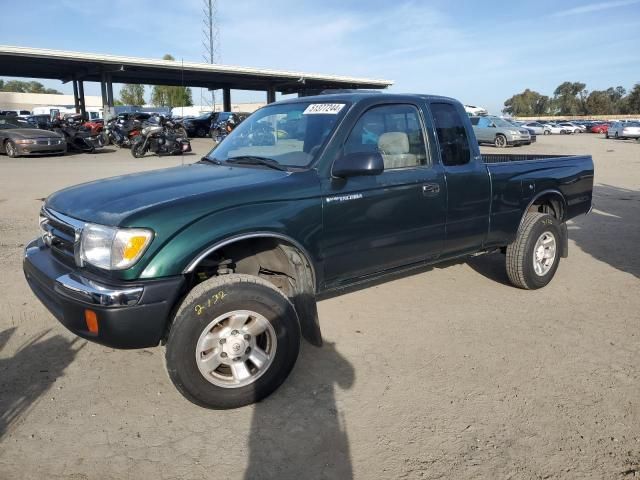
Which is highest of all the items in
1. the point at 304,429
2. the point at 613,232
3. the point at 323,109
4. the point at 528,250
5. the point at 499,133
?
the point at 323,109

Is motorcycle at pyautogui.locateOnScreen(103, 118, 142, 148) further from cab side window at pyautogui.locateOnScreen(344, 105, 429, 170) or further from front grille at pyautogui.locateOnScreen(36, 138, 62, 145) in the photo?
cab side window at pyautogui.locateOnScreen(344, 105, 429, 170)

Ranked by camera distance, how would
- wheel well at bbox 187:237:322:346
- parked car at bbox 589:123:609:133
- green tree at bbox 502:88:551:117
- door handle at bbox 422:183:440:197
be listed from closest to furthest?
wheel well at bbox 187:237:322:346 < door handle at bbox 422:183:440:197 < parked car at bbox 589:123:609:133 < green tree at bbox 502:88:551:117

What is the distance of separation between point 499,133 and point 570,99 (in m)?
84.2

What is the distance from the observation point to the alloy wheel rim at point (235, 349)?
9.78ft

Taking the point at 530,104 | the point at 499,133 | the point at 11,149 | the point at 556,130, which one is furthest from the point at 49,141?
the point at 530,104

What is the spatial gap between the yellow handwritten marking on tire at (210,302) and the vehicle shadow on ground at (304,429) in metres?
0.73

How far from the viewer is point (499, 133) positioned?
2580 centimetres

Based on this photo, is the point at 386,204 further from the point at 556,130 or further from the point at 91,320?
the point at 556,130

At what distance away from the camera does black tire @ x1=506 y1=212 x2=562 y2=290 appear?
490 centimetres

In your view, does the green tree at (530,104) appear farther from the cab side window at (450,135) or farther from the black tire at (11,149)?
the cab side window at (450,135)

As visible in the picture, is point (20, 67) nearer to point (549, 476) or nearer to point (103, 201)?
point (103, 201)

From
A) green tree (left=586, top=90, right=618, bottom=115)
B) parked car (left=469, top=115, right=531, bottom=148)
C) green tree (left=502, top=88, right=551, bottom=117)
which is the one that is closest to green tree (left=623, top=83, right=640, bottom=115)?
green tree (left=586, top=90, right=618, bottom=115)

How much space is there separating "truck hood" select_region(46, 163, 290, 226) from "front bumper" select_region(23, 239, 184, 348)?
354 millimetres

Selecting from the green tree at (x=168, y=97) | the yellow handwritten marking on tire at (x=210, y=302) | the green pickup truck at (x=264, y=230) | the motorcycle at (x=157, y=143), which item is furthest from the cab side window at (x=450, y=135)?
the green tree at (x=168, y=97)
